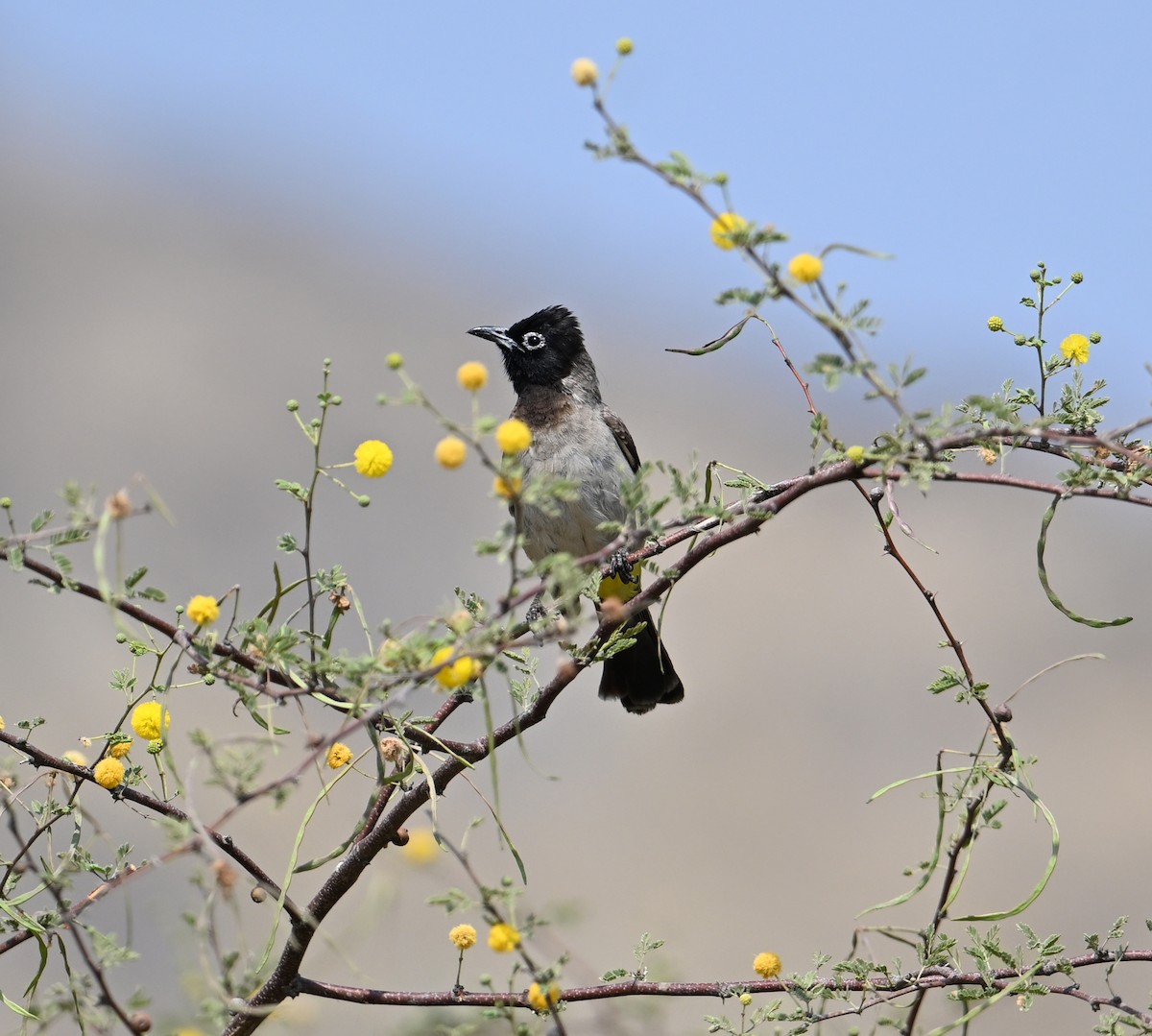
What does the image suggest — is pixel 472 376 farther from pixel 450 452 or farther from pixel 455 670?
pixel 455 670

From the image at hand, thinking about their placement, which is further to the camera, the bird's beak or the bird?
the bird's beak

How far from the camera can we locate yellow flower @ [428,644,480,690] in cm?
203

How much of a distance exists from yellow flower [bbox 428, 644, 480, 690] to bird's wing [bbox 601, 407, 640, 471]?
505cm

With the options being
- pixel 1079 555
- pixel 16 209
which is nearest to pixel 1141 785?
pixel 1079 555

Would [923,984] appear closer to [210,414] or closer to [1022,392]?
[1022,392]

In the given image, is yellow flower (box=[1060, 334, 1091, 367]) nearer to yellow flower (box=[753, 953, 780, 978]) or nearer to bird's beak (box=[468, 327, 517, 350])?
yellow flower (box=[753, 953, 780, 978])

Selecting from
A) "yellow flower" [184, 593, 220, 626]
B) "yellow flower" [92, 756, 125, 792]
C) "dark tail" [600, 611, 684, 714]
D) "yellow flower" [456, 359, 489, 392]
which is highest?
"dark tail" [600, 611, 684, 714]

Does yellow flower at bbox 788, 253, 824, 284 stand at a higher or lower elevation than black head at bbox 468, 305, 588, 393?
lower

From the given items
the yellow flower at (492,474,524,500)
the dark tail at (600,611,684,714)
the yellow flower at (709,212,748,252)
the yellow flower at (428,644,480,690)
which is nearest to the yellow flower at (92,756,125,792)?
the yellow flower at (428,644,480,690)

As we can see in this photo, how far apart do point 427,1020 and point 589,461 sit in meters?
4.20

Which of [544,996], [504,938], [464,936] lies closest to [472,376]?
[504,938]

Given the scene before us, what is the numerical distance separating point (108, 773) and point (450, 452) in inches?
45.5

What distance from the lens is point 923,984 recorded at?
2.60 metres

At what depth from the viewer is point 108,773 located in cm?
276
